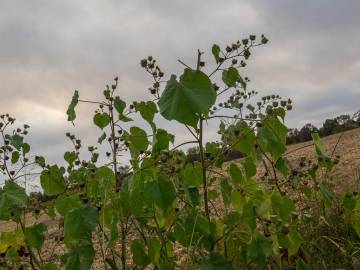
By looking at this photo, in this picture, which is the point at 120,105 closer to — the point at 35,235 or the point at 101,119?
the point at 101,119

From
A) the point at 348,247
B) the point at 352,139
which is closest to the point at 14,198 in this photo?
the point at 348,247

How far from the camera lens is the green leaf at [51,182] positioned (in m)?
2.45

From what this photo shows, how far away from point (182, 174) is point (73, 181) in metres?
0.71

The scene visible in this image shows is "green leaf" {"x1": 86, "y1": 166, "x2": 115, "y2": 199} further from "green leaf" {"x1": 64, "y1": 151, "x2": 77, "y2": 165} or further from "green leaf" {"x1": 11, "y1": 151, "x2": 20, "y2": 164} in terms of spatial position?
"green leaf" {"x1": 11, "y1": 151, "x2": 20, "y2": 164}

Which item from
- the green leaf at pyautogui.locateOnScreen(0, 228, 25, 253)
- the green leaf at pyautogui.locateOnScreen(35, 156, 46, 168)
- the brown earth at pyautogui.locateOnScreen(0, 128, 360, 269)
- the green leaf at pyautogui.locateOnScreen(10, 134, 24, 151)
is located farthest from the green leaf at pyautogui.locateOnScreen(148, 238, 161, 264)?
the brown earth at pyautogui.locateOnScreen(0, 128, 360, 269)

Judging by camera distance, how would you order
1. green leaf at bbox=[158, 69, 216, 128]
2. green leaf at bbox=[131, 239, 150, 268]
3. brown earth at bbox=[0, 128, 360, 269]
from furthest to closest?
brown earth at bbox=[0, 128, 360, 269], green leaf at bbox=[131, 239, 150, 268], green leaf at bbox=[158, 69, 216, 128]

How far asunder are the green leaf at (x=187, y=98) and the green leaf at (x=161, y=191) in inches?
13.2

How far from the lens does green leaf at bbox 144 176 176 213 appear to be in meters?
1.72

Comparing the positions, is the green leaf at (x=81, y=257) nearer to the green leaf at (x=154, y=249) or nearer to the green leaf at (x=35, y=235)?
the green leaf at (x=154, y=249)

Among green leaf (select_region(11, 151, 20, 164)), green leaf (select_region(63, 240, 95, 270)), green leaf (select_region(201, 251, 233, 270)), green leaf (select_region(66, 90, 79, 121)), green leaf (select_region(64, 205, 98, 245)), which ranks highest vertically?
green leaf (select_region(66, 90, 79, 121))

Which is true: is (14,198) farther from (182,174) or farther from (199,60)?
(199,60)

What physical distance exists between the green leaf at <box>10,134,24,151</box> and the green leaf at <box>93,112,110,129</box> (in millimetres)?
896

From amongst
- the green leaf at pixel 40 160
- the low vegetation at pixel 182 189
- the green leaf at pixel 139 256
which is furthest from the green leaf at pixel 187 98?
the green leaf at pixel 40 160

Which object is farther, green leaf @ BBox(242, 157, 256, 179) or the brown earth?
the brown earth
